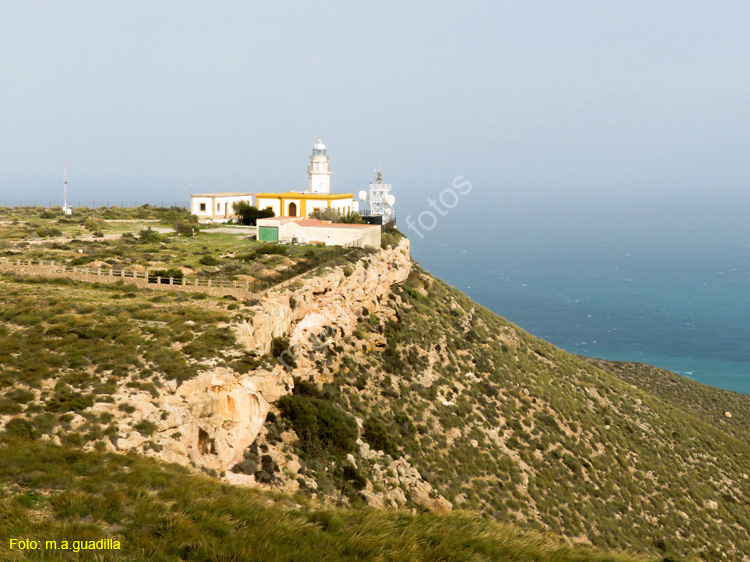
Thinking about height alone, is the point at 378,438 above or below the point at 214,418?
below

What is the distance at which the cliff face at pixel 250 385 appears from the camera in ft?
57.9

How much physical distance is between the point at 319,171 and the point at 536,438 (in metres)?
37.4

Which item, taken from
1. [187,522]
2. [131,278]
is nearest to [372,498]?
[187,522]

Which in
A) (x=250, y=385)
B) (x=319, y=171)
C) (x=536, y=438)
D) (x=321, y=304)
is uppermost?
(x=319, y=171)

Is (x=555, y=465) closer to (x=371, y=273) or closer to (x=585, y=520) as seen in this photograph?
(x=585, y=520)

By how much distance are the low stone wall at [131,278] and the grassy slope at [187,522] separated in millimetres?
13493

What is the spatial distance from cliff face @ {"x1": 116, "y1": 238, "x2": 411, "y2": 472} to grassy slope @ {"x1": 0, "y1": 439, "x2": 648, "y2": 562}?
6.34ft

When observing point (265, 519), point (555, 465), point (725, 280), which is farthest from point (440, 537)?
point (725, 280)

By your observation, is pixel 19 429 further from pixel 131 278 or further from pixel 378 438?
pixel 131 278

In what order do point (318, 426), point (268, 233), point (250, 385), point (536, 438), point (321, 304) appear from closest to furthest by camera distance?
point (250, 385)
point (318, 426)
point (321, 304)
point (536, 438)
point (268, 233)

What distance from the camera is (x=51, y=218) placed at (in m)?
62.7

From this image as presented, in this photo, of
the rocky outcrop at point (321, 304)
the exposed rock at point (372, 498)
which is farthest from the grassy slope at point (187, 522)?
the rocky outcrop at point (321, 304)

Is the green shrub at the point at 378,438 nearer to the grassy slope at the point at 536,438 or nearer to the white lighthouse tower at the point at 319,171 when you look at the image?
the grassy slope at the point at 536,438

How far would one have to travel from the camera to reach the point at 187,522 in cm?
1220
